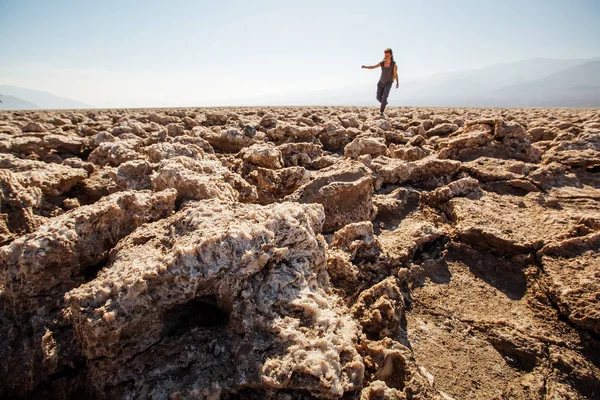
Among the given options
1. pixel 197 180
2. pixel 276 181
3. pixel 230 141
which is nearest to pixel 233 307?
pixel 197 180

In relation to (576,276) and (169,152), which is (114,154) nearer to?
→ (169,152)

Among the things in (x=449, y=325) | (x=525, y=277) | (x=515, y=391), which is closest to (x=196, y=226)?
(x=449, y=325)

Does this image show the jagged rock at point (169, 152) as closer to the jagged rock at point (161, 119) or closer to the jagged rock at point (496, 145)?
the jagged rock at point (496, 145)

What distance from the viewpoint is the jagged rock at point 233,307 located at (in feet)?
4.04

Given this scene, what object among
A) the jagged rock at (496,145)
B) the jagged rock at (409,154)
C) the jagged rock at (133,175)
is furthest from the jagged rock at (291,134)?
the jagged rock at (133,175)

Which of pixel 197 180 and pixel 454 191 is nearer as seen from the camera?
pixel 197 180

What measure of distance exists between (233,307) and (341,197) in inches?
61.7

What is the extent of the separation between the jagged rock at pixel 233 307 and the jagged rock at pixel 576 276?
121cm

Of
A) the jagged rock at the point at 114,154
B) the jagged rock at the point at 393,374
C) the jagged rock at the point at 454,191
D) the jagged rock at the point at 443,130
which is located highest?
the jagged rock at the point at 443,130

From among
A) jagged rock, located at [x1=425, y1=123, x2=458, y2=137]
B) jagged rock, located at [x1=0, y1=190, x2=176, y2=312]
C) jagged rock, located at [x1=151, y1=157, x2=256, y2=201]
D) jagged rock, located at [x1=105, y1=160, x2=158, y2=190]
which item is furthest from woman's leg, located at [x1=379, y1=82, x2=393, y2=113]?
jagged rock, located at [x1=0, y1=190, x2=176, y2=312]

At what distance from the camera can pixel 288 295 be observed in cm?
143

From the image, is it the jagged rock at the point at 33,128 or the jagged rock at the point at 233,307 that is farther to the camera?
the jagged rock at the point at 33,128

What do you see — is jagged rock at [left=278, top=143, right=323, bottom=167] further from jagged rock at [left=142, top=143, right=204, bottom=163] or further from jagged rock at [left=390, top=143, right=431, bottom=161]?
jagged rock at [left=142, top=143, right=204, bottom=163]

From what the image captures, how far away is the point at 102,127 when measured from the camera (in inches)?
236
